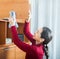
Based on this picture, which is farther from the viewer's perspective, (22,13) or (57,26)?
(57,26)

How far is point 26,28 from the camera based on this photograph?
1.71 meters

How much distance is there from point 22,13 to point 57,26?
72 cm

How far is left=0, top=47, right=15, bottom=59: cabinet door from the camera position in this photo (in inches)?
62.8

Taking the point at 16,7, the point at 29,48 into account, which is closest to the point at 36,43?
the point at 29,48

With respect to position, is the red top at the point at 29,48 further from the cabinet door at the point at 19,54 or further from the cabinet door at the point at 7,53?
the cabinet door at the point at 19,54

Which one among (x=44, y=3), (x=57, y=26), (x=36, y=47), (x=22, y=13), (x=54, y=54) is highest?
(x=44, y=3)

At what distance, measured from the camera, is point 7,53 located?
1658 millimetres

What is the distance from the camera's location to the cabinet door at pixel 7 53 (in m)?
1.60

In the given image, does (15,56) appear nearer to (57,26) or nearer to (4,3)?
(4,3)

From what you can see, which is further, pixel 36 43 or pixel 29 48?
pixel 36 43

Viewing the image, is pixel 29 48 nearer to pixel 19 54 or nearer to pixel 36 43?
pixel 36 43

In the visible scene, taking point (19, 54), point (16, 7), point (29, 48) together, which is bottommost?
point (19, 54)

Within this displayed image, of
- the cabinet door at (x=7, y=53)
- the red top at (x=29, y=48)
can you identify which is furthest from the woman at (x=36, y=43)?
the cabinet door at (x=7, y=53)

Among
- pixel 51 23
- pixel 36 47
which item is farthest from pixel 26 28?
pixel 51 23
